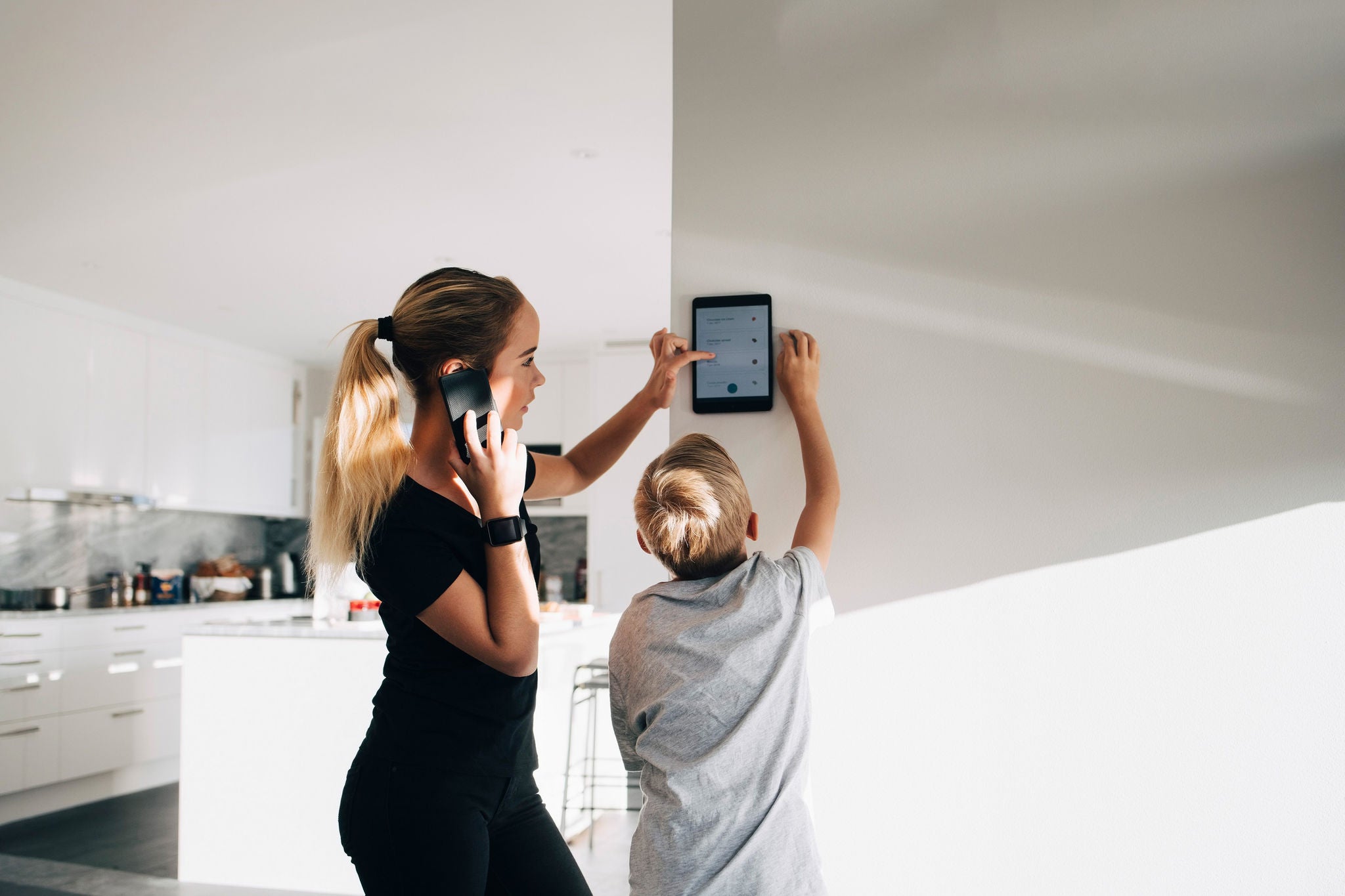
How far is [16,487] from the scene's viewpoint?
4.67 m

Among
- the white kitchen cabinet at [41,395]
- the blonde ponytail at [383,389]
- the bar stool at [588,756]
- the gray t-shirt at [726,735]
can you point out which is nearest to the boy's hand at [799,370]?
the gray t-shirt at [726,735]

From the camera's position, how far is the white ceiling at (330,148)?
8.08 ft

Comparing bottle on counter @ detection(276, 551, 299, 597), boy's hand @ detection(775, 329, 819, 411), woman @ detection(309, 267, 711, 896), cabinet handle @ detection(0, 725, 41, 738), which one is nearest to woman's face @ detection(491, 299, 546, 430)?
woman @ detection(309, 267, 711, 896)

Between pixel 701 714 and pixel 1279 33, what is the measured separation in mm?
1175

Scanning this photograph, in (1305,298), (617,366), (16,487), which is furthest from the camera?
(617,366)

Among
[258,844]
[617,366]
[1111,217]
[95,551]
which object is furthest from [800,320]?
[95,551]

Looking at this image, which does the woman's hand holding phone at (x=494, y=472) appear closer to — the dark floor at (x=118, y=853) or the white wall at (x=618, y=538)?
the dark floor at (x=118, y=853)

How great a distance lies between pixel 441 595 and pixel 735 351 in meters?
0.54

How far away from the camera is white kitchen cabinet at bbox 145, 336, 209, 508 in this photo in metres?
5.42

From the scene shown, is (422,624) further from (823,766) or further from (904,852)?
(904,852)

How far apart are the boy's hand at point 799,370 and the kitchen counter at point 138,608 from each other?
4416 mm

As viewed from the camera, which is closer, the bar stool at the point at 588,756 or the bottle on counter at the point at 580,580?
the bar stool at the point at 588,756

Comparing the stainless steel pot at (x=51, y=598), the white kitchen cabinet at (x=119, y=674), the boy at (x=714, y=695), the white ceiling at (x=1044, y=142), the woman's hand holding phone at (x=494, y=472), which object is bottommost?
the white kitchen cabinet at (x=119, y=674)

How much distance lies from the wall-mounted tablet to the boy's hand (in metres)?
0.02
